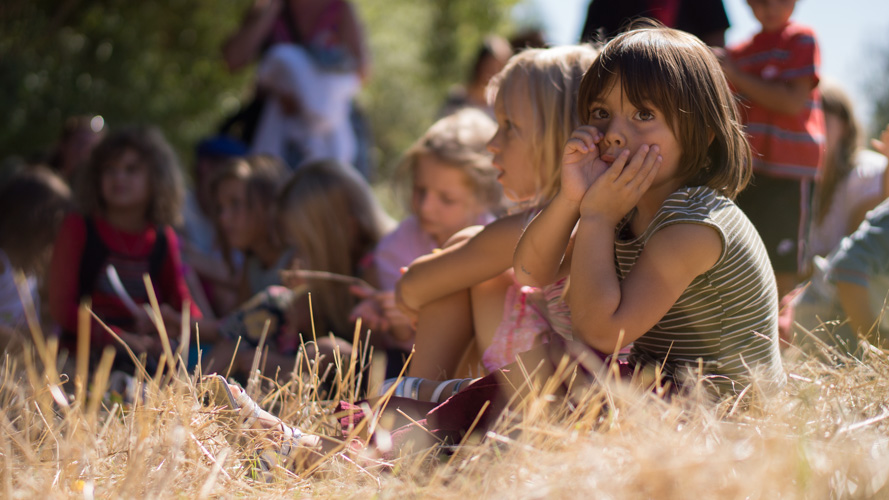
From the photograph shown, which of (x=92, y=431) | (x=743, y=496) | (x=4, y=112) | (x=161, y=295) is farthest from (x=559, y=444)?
(x=4, y=112)

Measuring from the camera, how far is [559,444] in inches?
52.3

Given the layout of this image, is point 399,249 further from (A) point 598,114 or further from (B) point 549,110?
(A) point 598,114

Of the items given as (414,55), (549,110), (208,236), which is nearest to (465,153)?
(549,110)

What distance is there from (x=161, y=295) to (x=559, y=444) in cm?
275

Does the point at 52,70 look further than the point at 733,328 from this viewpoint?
Yes

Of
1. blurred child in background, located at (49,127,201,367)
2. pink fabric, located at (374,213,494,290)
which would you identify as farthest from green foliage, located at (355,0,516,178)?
pink fabric, located at (374,213,494,290)

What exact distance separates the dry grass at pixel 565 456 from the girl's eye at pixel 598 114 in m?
0.59

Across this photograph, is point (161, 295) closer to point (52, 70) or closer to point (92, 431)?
point (92, 431)

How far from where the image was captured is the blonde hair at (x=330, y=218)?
3227 millimetres

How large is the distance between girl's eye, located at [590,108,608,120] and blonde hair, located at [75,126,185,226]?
2.65 m

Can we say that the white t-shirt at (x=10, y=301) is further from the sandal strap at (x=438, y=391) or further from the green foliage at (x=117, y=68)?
the green foliage at (x=117, y=68)

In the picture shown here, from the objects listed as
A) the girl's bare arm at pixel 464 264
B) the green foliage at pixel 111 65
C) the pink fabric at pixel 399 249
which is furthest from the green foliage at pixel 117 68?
the girl's bare arm at pixel 464 264

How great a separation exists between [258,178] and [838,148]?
291cm

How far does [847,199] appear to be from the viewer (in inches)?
144
